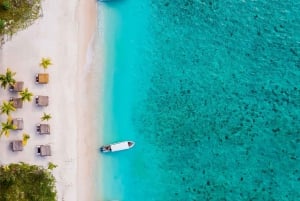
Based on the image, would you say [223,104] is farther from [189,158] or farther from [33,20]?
[33,20]

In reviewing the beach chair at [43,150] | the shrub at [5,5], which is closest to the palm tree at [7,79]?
the shrub at [5,5]

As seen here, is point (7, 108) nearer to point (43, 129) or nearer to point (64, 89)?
point (43, 129)

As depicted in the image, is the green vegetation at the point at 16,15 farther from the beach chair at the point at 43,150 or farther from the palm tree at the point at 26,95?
the beach chair at the point at 43,150

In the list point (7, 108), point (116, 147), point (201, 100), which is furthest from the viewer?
point (201, 100)

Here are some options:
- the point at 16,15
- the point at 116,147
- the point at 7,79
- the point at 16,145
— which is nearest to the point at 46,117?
the point at 16,145

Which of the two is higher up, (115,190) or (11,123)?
(11,123)

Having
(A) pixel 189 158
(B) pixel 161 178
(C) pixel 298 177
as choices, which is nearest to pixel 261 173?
(C) pixel 298 177

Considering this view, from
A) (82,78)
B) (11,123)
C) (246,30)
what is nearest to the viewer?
(11,123)
